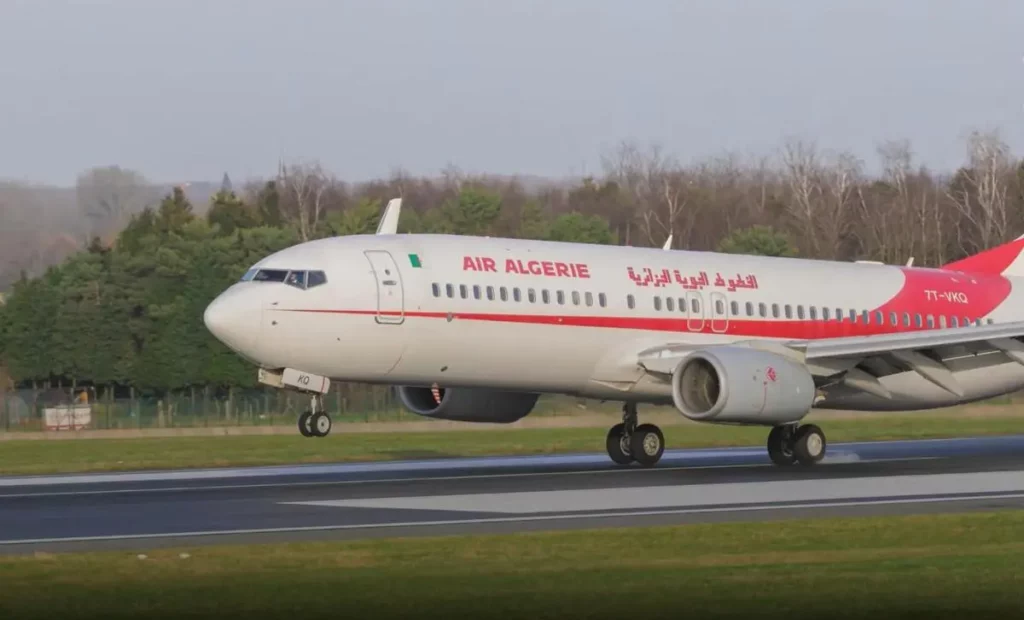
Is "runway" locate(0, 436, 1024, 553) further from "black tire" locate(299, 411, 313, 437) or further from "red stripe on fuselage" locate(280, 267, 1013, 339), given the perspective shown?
"red stripe on fuselage" locate(280, 267, 1013, 339)

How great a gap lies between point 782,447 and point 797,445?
330 millimetres

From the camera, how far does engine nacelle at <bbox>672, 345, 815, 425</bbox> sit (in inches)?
1180

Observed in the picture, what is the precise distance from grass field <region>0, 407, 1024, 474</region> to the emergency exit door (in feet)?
30.2

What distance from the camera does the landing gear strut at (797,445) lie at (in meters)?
33.0

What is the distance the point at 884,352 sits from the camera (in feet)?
106

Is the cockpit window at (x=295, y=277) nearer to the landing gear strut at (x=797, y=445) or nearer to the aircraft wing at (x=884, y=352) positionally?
the aircraft wing at (x=884, y=352)

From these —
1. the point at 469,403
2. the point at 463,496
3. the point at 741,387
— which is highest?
the point at 741,387

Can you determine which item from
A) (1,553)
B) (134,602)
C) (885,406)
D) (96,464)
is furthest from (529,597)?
(96,464)

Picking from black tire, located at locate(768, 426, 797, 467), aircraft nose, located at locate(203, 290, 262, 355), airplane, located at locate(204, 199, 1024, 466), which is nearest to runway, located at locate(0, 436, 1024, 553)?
black tire, located at locate(768, 426, 797, 467)

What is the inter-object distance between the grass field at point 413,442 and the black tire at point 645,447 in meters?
6.31

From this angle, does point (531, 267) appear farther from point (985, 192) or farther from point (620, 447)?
point (985, 192)

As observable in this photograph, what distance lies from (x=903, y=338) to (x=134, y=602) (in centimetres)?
1991

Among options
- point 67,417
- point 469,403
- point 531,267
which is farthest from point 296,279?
point 67,417

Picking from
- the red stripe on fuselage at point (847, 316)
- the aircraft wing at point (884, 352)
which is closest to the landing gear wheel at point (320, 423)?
→ the red stripe on fuselage at point (847, 316)
